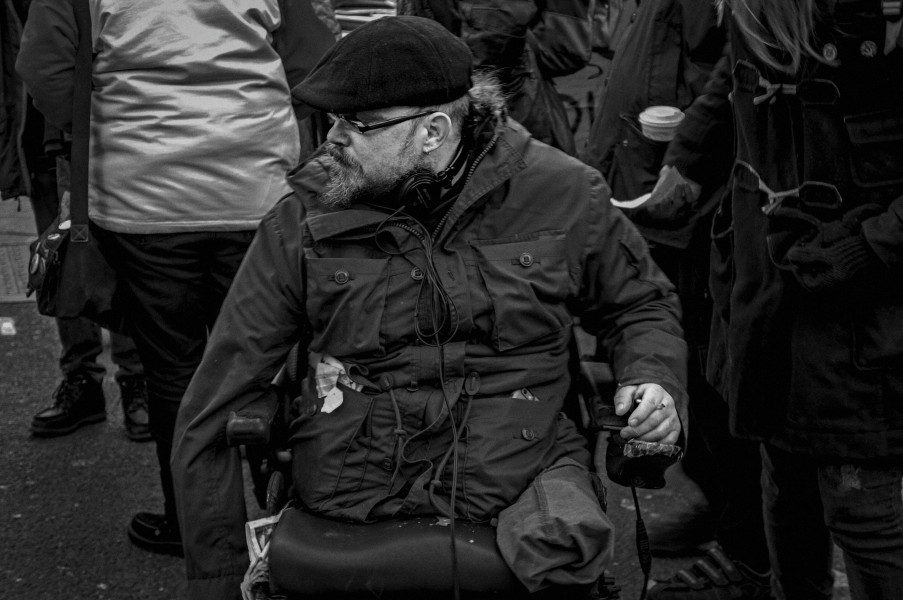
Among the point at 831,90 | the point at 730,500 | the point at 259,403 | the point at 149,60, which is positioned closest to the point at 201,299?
the point at 149,60

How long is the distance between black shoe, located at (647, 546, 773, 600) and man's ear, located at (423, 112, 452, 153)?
1.60 metres

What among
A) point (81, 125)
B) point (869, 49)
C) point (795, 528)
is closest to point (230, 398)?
point (81, 125)

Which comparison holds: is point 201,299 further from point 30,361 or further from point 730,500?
point 30,361

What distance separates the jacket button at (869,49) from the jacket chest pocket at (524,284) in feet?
2.46

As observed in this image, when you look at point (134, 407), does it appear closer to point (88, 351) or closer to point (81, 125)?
point (88, 351)

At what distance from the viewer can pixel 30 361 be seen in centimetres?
569

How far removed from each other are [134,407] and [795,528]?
2.95m

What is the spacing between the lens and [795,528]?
2939 millimetres

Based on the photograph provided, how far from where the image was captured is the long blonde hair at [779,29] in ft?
8.14

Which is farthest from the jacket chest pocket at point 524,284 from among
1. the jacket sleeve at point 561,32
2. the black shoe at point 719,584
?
the jacket sleeve at point 561,32

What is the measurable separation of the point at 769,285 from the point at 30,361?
414 centimetres

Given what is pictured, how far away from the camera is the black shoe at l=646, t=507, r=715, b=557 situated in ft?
12.5

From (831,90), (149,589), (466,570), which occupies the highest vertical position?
(831,90)

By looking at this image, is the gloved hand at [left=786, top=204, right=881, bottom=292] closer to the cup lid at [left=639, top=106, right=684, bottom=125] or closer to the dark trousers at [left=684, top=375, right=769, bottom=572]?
the dark trousers at [left=684, top=375, right=769, bottom=572]
